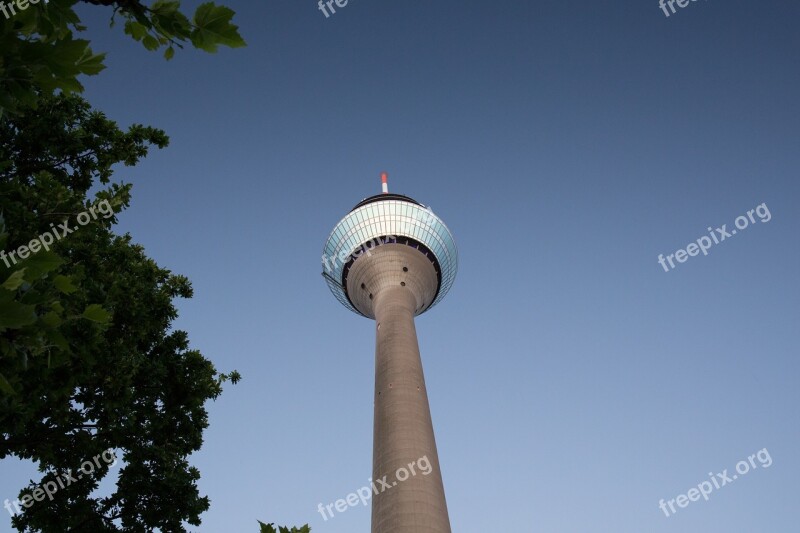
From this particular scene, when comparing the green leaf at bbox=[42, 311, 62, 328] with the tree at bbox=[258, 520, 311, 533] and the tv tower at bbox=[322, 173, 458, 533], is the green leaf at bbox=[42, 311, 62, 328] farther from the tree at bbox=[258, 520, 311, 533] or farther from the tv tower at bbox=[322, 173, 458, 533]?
the tv tower at bbox=[322, 173, 458, 533]

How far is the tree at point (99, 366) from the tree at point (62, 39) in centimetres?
686

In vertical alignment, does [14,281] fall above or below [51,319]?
below

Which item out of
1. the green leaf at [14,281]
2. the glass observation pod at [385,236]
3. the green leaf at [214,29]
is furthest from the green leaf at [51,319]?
the glass observation pod at [385,236]

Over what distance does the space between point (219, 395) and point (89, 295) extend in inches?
159

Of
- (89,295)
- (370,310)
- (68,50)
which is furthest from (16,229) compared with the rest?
(370,310)

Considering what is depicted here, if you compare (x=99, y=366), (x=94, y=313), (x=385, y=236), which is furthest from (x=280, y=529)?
(x=385, y=236)

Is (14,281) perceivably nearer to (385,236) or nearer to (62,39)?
(62,39)

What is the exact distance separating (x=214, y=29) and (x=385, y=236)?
42.9 metres

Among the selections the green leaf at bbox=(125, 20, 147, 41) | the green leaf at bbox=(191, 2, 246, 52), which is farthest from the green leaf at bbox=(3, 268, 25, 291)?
the green leaf at bbox=(125, 20, 147, 41)

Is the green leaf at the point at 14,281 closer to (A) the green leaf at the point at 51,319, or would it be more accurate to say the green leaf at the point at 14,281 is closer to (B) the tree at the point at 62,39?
(A) the green leaf at the point at 51,319

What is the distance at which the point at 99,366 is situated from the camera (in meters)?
11.4

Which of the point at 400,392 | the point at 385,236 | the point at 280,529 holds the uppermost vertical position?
the point at 385,236

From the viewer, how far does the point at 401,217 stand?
1879 inches

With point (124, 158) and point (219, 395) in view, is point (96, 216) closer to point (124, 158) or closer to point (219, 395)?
point (124, 158)
